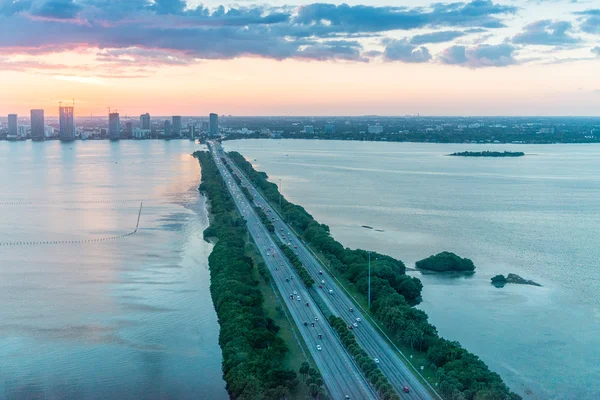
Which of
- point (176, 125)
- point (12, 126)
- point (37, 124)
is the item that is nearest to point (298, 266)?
point (37, 124)

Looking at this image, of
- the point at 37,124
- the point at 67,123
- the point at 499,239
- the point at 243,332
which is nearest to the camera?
the point at 243,332

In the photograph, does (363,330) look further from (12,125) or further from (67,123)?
(12,125)

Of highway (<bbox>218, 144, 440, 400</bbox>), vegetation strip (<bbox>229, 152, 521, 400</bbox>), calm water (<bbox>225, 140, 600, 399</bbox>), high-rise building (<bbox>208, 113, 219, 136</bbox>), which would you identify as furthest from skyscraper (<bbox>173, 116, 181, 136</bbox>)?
Result: highway (<bbox>218, 144, 440, 400</bbox>)

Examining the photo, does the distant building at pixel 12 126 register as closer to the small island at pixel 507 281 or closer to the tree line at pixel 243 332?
the tree line at pixel 243 332

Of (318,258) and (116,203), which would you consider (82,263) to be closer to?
(318,258)

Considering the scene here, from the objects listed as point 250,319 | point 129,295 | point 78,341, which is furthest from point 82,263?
point 250,319

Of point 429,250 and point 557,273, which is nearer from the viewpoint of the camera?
point 557,273

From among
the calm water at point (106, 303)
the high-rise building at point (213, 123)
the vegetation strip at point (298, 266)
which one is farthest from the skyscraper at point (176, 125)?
the vegetation strip at point (298, 266)
